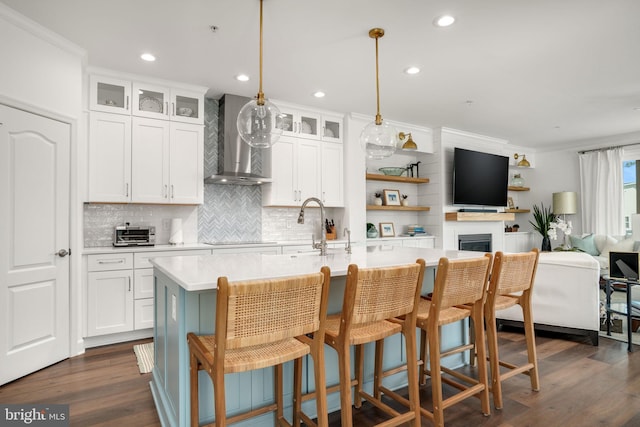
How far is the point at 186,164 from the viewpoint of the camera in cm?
403

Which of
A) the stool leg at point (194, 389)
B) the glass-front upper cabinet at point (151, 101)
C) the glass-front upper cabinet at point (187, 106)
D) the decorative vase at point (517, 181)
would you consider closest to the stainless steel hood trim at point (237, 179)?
the glass-front upper cabinet at point (187, 106)

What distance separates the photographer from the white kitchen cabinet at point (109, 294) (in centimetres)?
336

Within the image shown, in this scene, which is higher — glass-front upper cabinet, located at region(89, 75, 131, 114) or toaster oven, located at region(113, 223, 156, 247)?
glass-front upper cabinet, located at region(89, 75, 131, 114)

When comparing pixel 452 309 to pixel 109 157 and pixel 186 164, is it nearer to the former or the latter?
pixel 186 164

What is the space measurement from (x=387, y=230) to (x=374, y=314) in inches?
166

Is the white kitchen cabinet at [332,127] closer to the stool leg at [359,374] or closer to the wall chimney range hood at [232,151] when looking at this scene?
the wall chimney range hood at [232,151]

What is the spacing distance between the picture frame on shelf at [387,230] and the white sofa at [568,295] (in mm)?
2381

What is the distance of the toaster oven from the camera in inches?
144

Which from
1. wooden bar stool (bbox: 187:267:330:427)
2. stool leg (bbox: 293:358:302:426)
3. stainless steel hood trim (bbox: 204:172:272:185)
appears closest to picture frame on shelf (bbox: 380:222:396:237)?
stainless steel hood trim (bbox: 204:172:272:185)

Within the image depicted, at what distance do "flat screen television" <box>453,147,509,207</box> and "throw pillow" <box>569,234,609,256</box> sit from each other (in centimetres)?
143

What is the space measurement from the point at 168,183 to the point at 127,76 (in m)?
1.12

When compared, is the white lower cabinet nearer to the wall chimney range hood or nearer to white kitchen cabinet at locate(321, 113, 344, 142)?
the wall chimney range hood

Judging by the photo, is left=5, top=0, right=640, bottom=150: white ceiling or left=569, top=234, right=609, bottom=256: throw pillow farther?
left=569, top=234, right=609, bottom=256: throw pillow

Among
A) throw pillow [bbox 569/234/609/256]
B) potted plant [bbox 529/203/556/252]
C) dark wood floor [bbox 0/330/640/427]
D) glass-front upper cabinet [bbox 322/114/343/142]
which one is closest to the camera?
dark wood floor [bbox 0/330/640/427]
